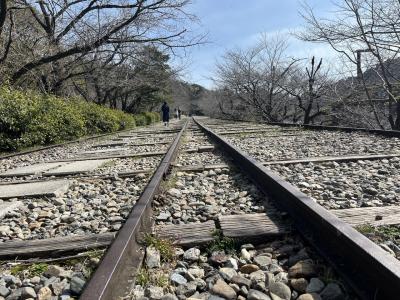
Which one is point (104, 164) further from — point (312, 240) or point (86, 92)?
point (86, 92)

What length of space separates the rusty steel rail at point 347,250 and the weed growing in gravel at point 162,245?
2.27 ft

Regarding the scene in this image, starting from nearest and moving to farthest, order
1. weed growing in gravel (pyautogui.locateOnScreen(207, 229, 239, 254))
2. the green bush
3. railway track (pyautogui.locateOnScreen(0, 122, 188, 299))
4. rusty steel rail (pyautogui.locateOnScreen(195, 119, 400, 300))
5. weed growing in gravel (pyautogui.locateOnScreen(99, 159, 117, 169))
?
rusty steel rail (pyautogui.locateOnScreen(195, 119, 400, 300)), railway track (pyautogui.locateOnScreen(0, 122, 188, 299)), weed growing in gravel (pyautogui.locateOnScreen(207, 229, 239, 254)), weed growing in gravel (pyautogui.locateOnScreen(99, 159, 117, 169)), the green bush

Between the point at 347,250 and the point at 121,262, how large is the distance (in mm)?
938

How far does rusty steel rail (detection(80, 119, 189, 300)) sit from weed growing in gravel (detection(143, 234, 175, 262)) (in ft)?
0.17

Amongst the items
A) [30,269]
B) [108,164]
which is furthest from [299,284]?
[108,164]

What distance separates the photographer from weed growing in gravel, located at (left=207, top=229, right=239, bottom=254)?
81.4 inches

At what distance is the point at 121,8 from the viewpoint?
1537cm

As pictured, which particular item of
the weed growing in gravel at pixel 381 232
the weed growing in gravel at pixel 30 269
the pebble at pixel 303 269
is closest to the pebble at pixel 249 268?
the pebble at pixel 303 269

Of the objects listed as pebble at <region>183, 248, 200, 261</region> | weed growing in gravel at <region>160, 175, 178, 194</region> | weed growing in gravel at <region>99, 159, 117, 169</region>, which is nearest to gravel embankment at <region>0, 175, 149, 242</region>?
weed growing in gravel at <region>160, 175, 178, 194</region>

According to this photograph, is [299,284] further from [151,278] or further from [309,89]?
[309,89]

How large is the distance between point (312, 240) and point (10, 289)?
1.41 m

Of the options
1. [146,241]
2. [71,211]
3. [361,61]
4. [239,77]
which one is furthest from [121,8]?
[239,77]

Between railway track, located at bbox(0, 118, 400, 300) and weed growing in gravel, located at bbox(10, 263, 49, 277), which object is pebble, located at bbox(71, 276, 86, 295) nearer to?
railway track, located at bbox(0, 118, 400, 300)

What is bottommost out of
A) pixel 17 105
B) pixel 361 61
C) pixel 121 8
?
pixel 17 105
